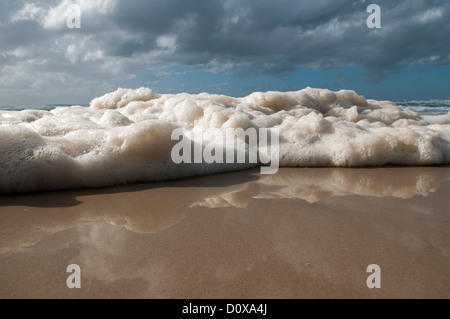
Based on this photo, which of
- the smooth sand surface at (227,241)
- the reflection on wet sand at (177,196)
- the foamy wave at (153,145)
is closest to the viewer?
the smooth sand surface at (227,241)

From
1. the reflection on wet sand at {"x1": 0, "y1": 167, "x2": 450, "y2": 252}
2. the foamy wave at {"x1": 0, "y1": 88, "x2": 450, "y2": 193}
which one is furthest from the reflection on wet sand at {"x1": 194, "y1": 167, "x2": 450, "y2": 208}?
the foamy wave at {"x1": 0, "y1": 88, "x2": 450, "y2": 193}

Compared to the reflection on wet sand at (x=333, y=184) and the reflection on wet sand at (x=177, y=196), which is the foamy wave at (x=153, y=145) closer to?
the reflection on wet sand at (x=177, y=196)

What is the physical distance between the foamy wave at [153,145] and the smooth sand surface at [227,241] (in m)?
0.21

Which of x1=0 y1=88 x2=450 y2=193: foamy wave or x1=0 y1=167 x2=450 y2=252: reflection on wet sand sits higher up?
x1=0 y1=88 x2=450 y2=193: foamy wave

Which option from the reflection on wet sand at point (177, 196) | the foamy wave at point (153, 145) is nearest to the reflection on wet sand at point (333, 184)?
the reflection on wet sand at point (177, 196)

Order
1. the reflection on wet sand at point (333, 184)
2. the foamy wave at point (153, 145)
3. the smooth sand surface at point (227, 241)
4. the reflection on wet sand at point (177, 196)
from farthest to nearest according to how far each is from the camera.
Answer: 1. the foamy wave at point (153, 145)
2. the reflection on wet sand at point (333, 184)
3. the reflection on wet sand at point (177, 196)
4. the smooth sand surface at point (227, 241)

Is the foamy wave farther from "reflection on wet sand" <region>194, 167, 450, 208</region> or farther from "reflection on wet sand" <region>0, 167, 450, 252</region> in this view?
"reflection on wet sand" <region>194, 167, 450, 208</region>

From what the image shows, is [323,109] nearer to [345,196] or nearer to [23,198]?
[345,196]

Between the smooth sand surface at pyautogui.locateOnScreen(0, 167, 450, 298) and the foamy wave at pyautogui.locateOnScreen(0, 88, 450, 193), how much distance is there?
21 cm

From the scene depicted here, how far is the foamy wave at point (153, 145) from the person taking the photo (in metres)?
2.56

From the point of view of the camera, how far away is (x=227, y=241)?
63.2 inches

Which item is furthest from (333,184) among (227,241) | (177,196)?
(227,241)

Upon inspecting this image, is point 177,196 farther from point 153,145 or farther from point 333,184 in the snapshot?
point 333,184

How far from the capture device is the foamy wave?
2557mm
